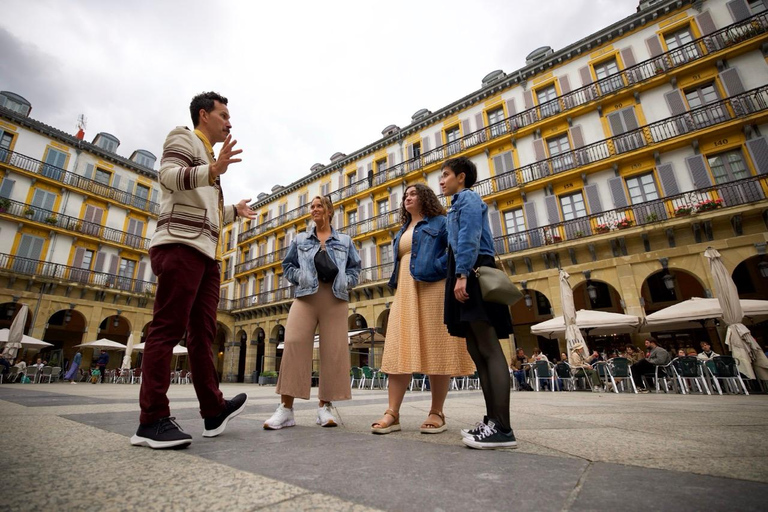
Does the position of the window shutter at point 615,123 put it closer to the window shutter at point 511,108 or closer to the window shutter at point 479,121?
the window shutter at point 511,108

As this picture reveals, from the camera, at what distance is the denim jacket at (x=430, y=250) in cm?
261

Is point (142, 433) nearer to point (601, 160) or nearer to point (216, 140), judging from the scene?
point (216, 140)

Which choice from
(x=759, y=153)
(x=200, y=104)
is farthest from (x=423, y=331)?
(x=759, y=153)

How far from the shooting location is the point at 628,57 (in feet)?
50.5

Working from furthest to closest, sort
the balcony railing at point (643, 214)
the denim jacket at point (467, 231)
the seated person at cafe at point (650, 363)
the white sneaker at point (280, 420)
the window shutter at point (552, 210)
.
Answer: the window shutter at point (552, 210)
the balcony railing at point (643, 214)
the seated person at cafe at point (650, 363)
the white sneaker at point (280, 420)
the denim jacket at point (467, 231)

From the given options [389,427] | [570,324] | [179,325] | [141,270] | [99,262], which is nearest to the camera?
[179,325]

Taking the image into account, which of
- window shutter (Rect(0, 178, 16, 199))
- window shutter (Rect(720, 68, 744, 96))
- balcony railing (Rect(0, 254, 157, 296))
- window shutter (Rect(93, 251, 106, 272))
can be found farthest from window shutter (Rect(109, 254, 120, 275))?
window shutter (Rect(720, 68, 744, 96))

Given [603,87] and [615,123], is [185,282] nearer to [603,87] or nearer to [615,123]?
[615,123]

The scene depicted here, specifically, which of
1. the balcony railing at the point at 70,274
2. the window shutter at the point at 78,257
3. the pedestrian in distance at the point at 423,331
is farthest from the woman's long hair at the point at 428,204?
the window shutter at the point at 78,257

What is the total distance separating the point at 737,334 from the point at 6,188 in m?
30.0

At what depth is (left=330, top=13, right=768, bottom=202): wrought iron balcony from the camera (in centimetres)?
1320

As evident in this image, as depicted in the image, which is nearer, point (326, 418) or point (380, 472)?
point (380, 472)

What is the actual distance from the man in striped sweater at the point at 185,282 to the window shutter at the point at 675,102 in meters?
17.7

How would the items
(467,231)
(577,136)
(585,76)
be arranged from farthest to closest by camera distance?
(585,76), (577,136), (467,231)
